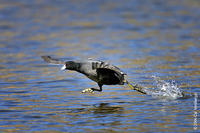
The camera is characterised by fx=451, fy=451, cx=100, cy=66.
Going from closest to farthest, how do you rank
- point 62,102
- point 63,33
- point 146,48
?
point 62,102
point 146,48
point 63,33

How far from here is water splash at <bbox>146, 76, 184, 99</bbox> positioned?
8.96 metres

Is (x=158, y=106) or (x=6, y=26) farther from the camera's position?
(x=6, y=26)

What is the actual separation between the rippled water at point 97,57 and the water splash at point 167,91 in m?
0.20

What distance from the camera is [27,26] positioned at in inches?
805

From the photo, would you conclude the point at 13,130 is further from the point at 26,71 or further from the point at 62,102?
the point at 26,71

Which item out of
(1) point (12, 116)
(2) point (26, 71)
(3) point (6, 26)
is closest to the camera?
(1) point (12, 116)

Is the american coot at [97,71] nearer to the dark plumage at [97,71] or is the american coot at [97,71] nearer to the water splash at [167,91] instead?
the dark plumage at [97,71]

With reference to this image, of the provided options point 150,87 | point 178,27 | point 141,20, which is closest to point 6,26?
point 141,20

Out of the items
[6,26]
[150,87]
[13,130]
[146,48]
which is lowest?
[13,130]

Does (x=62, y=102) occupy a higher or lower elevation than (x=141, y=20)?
lower

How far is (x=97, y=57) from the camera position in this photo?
1387 centimetres

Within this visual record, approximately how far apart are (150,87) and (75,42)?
742 cm

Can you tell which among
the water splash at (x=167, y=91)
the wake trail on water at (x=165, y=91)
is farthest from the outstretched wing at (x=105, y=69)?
the water splash at (x=167, y=91)

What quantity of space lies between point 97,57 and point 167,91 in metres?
4.86
